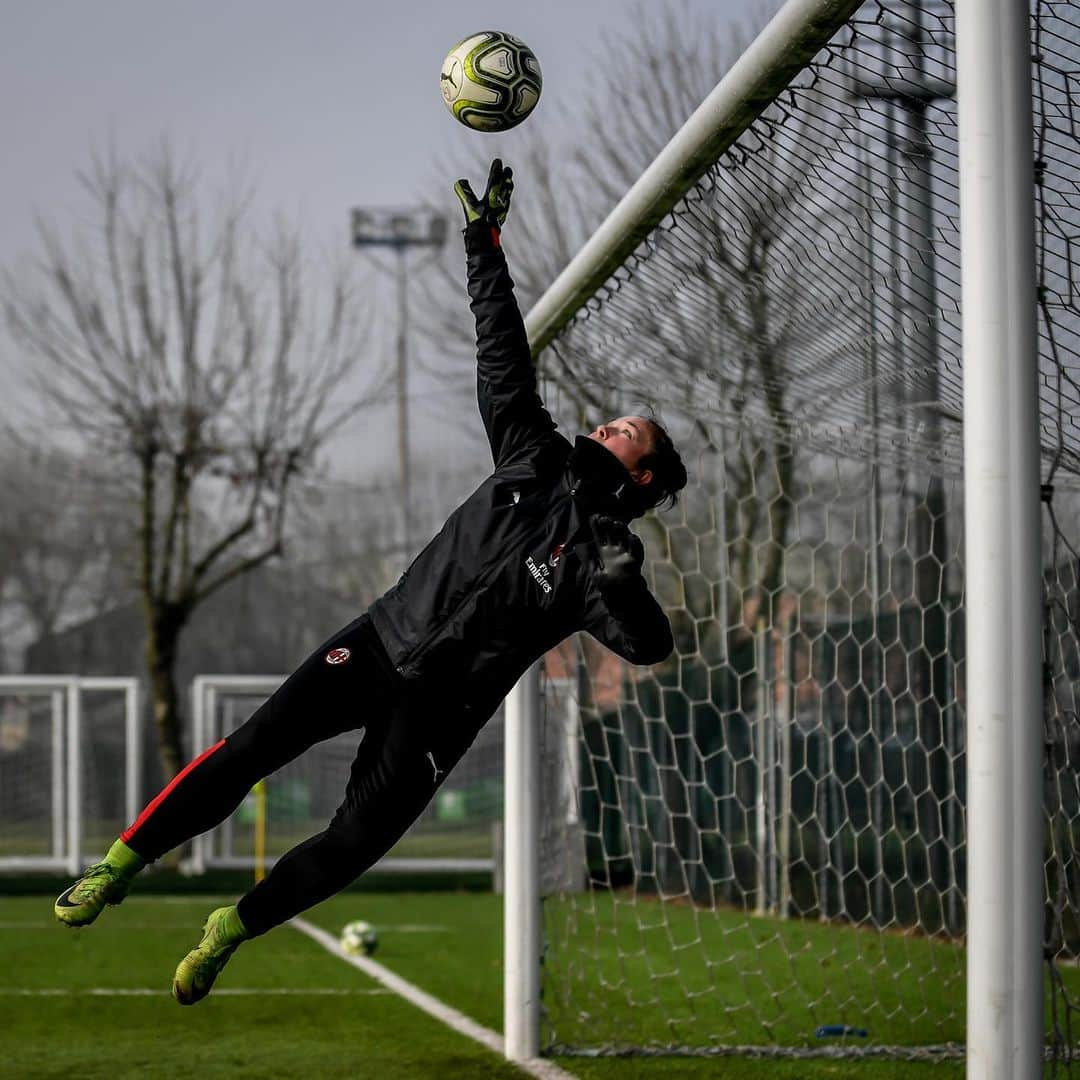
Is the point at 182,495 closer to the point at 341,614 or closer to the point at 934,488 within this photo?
the point at 341,614

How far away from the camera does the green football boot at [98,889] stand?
4.77 metres

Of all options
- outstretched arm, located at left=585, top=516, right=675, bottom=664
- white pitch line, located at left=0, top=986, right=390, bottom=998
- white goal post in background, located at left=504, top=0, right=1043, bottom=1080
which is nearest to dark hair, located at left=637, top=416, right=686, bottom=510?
outstretched arm, located at left=585, top=516, right=675, bottom=664

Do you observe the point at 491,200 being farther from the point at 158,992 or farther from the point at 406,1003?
the point at 158,992

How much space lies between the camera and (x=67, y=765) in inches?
743

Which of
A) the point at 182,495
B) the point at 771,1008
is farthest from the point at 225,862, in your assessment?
the point at 771,1008

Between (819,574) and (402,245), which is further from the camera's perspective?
(402,245)

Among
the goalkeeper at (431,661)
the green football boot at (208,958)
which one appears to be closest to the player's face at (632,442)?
the goalkeeper at (431,661)

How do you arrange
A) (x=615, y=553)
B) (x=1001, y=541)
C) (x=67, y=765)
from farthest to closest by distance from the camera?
(x=67, y=765), (x=615, y=553), (x=1001, y=541)

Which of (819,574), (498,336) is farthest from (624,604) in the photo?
(819,574)

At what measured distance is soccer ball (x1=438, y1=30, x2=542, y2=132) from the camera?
16.8ft

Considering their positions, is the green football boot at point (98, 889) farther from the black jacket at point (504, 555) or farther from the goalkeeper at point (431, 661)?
the black jacket at point (504, 555)

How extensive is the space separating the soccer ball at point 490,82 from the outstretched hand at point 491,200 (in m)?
0.16

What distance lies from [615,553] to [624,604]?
0.50 feet

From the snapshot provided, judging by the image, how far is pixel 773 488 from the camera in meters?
14.3
